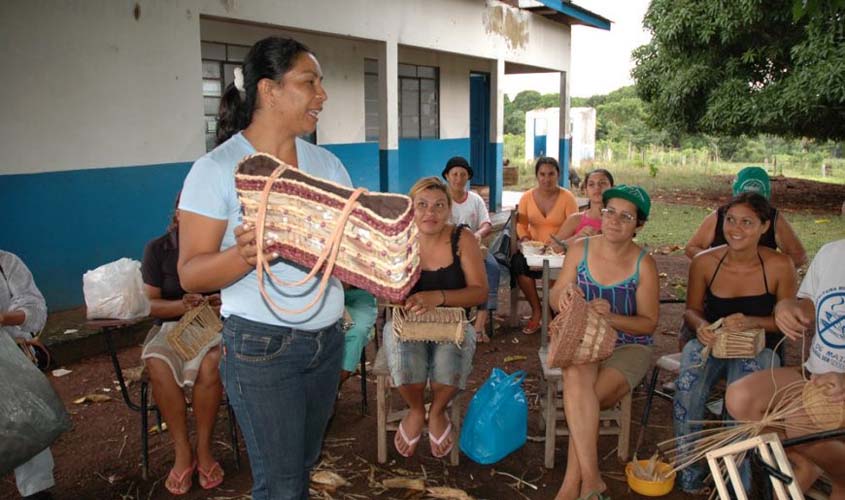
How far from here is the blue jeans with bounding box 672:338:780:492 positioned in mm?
3332

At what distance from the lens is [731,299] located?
3.62 meters

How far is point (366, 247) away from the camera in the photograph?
1688 millimetres

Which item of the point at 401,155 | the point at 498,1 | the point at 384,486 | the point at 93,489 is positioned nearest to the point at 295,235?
the point at 384,486

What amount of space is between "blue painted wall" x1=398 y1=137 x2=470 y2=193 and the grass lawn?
407 cm

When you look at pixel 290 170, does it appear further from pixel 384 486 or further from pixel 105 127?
pixel 105 127

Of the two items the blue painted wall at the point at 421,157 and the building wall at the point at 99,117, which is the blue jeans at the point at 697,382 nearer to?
the building wall at the point at 99,117

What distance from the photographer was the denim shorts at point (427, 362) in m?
3.59

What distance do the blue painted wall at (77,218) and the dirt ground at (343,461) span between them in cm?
155

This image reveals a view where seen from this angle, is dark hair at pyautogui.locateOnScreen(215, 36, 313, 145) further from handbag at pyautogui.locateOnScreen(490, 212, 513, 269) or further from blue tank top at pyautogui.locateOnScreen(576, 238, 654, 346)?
handbag at pyautogui.locateOnScreen(490, 212, 513, 269)

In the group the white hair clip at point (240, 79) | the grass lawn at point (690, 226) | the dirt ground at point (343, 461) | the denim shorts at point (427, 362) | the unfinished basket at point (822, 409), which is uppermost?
the white hair clip at point (240, 79)

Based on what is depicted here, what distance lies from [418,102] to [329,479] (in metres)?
10.0

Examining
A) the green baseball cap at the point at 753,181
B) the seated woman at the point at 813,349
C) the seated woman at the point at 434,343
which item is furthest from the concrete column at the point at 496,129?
the seated woman at the point at 813,349

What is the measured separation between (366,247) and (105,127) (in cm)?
542

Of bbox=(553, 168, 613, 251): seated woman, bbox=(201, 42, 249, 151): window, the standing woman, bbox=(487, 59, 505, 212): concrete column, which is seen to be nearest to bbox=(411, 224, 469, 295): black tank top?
the standing woman
